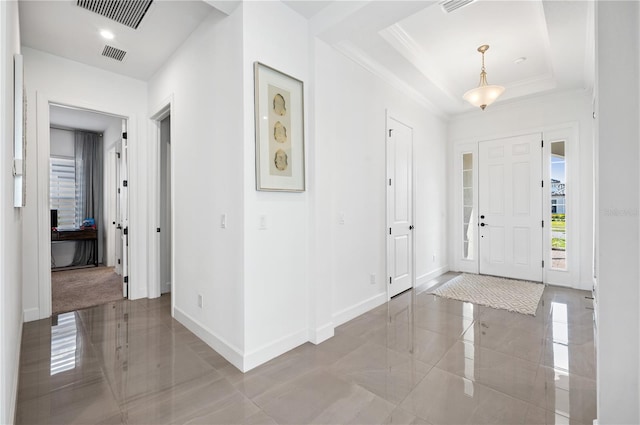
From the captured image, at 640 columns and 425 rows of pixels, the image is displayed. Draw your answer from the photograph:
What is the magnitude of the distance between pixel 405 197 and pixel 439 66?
1.76 m

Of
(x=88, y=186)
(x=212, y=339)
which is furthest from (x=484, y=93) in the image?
(x=88, y=186)

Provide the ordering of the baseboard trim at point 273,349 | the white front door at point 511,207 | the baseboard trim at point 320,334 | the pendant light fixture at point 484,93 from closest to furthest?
the baseboard trim at point 273,349 < the baseboard trim at point 320,334 < the pendant light fixture at point 484,93 < the white front door at point 511,207

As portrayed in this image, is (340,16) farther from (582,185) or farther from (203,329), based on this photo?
(582,185)

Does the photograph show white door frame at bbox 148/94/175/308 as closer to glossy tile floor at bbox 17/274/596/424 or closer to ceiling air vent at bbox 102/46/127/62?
ceiling air vent at bbox 102/46/127/62

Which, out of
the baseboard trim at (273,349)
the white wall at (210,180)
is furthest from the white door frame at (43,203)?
the baseboard trim at (273,349)

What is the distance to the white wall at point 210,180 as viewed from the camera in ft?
7.68

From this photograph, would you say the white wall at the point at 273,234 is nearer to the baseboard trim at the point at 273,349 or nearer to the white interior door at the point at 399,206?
the baseboard trim at the point at 273,349

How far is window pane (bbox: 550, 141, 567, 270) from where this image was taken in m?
4.54

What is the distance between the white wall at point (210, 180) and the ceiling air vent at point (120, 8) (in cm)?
46

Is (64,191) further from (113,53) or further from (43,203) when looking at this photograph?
(113,53)

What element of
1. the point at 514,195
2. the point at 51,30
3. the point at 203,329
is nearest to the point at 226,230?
the point at 203,329

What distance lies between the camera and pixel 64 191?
6.27 meters

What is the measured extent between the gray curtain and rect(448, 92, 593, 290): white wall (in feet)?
25.3

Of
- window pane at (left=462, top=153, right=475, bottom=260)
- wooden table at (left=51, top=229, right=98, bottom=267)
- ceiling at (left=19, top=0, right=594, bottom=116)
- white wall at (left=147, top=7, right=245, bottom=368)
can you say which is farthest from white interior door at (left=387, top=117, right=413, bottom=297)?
wooden table at (left=51, top=229, right=98, bottom=267)
